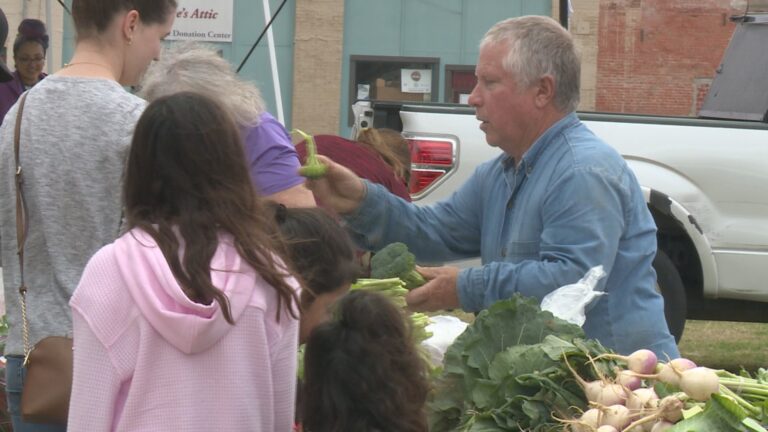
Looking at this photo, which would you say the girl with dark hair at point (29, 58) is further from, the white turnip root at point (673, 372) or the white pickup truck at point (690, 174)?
the white turnip root at point (673, 372)

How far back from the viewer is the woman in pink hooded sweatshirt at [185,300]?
2504 millimetres

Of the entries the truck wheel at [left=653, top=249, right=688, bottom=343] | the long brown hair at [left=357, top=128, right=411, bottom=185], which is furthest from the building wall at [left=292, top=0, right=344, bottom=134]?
the long brown hair at [left=357, top=128, right=411, bottom=185]

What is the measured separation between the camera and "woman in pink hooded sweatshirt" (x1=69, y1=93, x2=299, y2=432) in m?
2.50

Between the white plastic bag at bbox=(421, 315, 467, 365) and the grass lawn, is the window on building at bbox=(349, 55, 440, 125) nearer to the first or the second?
the grass lawn

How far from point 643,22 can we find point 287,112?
19.4 ft

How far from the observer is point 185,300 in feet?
8.13

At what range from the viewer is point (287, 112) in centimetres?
2025

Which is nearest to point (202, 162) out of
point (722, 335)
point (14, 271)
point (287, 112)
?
point (14, 271)

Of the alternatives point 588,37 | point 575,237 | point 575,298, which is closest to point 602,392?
point 575,298

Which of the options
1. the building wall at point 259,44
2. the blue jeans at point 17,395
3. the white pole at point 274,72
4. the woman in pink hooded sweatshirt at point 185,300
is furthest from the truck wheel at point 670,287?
the building wall at point 259,44

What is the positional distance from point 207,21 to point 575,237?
54.5 ft

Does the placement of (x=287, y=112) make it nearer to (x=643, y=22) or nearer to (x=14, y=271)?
(x=643, y=22)

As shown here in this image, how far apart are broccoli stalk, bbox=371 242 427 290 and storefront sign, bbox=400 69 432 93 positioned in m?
16.3

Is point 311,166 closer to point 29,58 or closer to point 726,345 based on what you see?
point 29,58
